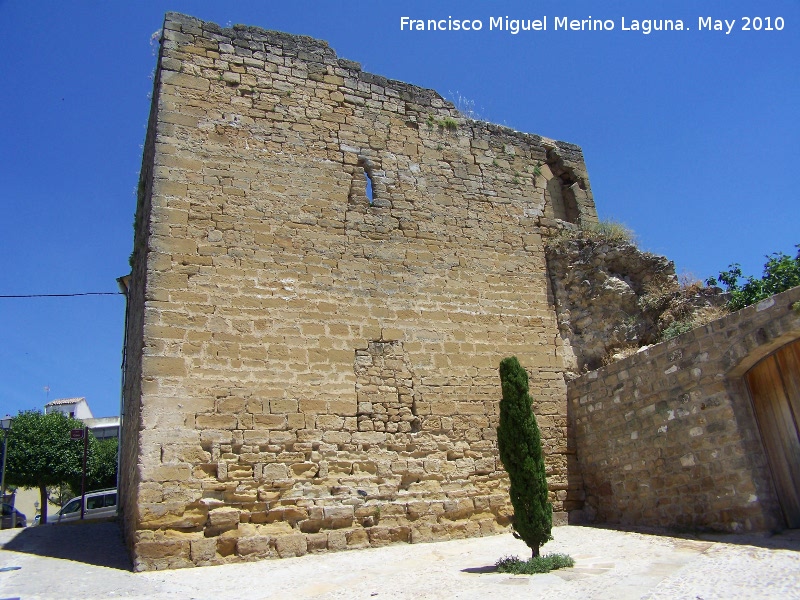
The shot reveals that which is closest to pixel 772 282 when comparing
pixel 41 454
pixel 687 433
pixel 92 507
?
pixel 687 433

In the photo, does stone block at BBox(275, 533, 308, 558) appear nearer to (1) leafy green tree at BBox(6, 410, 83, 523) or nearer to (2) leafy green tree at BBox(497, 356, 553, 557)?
(2) leafy green tree at BBox(497, 356, 553, 557)

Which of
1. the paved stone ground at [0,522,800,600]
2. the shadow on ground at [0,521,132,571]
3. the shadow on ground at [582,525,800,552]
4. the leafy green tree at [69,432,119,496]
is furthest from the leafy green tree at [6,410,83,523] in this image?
the shadow on ground at [582,525,800,552]

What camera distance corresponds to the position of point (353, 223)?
908cm

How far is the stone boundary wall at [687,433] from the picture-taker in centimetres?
675

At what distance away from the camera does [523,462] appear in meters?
6.45

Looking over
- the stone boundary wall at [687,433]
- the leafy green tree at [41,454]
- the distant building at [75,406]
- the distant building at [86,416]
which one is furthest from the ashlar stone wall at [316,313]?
the distant building at [75,406]

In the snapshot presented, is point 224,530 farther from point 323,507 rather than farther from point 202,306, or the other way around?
point 202,306

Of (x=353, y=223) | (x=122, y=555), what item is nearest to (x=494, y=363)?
(x=353, y=223)

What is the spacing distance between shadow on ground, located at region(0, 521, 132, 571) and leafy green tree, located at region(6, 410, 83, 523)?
1576 cm

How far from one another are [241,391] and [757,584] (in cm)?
554

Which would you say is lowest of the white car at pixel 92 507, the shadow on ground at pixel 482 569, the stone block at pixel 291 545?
the shadow on ground at pixel 482 569

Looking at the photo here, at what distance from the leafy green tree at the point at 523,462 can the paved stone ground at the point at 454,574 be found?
0.51 m

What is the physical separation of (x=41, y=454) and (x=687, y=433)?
24.5 m

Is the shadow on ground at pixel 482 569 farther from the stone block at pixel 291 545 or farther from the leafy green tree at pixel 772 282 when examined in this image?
the leafy green tree at pixel 772 282
